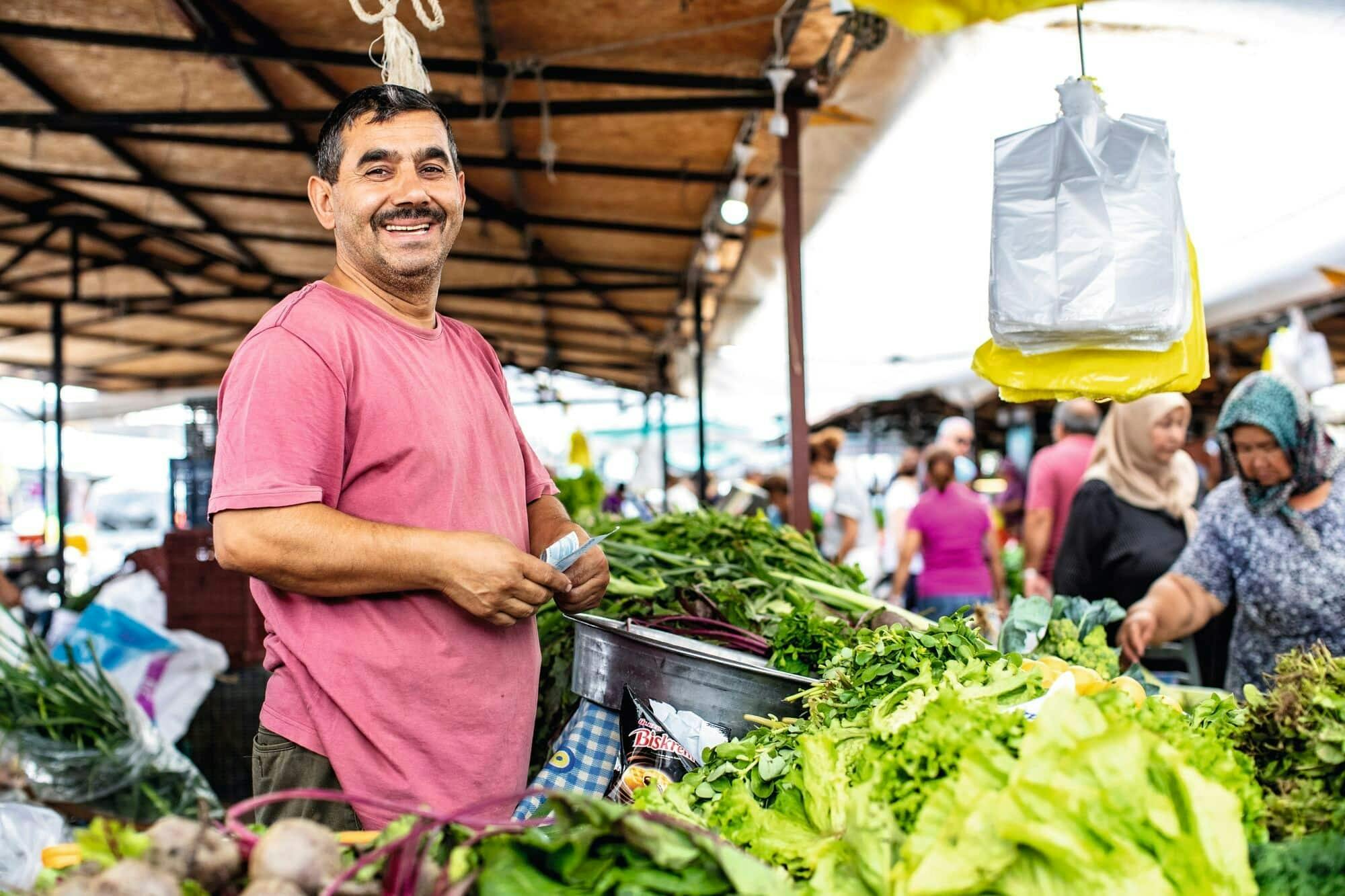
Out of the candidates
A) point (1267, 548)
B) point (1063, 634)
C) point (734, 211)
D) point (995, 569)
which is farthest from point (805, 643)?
point (995, 569)

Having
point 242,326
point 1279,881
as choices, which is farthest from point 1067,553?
point 242,326

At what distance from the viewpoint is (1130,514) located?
4422 mm

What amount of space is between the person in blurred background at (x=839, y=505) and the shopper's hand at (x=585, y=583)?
459 centimetres

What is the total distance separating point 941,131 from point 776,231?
7.19 ft

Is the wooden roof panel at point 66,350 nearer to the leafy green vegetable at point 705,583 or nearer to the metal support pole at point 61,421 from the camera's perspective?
the metal support pole at point 61,421

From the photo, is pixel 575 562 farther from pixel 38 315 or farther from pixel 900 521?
pixel 38 315

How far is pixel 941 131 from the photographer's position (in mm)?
3773

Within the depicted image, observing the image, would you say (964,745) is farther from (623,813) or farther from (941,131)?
(941,131)

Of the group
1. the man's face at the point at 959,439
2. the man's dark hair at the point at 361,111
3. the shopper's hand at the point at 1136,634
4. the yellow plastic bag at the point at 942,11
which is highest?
the man's dark hair at the point at 361,111

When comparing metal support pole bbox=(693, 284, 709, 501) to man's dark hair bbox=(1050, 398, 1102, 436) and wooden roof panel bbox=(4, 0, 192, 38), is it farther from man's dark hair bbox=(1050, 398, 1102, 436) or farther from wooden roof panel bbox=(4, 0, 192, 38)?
wooden roof panel bbox=(4, 0, 192, 38)

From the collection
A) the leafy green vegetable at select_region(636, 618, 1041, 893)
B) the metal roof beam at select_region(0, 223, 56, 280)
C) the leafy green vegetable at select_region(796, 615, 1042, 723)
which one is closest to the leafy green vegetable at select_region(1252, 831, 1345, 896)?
the leafy green vegetable at select_region(636, 618, 1041, 893)

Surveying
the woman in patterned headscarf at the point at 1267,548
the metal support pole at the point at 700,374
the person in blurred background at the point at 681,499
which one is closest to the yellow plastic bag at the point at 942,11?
the woman in patterned headscarf at the point at 1267,548

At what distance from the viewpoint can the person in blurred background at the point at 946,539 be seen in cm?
629

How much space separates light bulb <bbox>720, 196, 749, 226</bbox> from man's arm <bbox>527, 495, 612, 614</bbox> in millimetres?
3528
